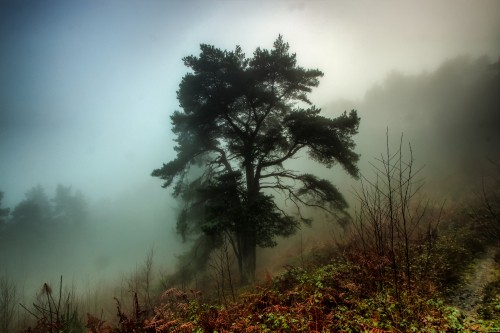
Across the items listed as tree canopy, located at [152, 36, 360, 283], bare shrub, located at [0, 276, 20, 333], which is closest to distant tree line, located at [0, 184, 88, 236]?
bare shrub, located at [0, 276, 20, 333]

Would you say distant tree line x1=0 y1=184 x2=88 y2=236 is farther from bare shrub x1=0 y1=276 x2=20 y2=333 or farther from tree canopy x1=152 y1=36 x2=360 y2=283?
tree canopy x1=152 y1=36 x2=360 y2=283

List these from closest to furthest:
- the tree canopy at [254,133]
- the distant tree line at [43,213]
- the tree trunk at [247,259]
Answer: the tree canopy at [254,133] → the tree trunk at [247,259] → the distant tree line at [43,213]

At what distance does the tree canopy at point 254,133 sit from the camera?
11703mm

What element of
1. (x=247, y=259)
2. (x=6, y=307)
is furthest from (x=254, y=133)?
(x=6, y=307)

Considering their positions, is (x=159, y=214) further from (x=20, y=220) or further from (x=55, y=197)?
(x=20, y=220)

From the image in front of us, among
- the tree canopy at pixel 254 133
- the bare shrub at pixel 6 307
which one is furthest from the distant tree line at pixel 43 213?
the tree canopy at pixel 254 133

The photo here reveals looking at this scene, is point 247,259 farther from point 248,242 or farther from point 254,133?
point 254,133

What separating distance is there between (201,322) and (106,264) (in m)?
60.9

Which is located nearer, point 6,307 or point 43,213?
point 6,307

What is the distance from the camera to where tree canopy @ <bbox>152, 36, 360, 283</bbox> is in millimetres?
11703

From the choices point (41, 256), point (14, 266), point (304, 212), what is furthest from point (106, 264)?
point (304, 212)

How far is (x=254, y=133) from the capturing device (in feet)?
44.9

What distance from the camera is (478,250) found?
973cm

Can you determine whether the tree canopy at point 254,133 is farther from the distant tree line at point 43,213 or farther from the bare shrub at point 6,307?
the distant tree line at point 43,213
